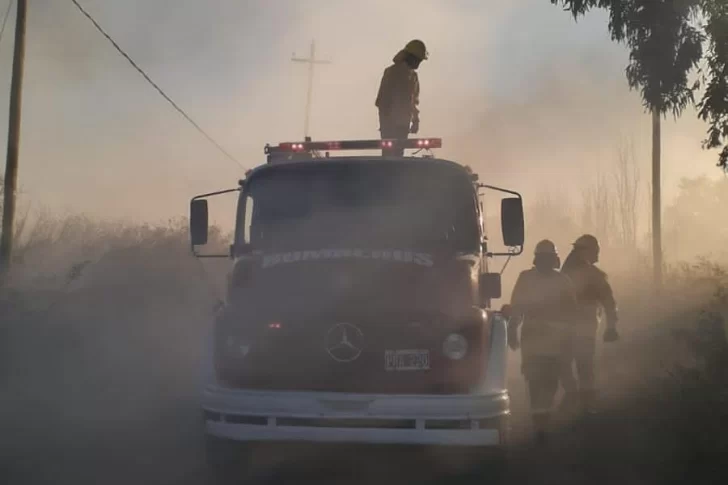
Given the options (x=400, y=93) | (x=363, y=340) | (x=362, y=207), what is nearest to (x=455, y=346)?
(x=363, y=340)

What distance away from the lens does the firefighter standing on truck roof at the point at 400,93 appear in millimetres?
8852

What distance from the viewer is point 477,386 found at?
569cm

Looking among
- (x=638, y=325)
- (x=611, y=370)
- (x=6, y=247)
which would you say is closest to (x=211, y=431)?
(x=611, y=370)

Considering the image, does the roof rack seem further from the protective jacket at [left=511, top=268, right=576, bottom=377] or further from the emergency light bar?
the protective jacket at [left=511, top=268, right=576, bottom=377]

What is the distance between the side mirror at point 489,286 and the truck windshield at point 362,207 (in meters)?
0.26

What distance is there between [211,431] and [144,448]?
1.89 m

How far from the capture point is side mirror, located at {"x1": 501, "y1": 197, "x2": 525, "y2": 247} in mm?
7184

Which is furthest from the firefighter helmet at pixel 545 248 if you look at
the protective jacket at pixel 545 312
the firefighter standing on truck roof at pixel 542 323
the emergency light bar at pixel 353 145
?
the emergency light bar at pixel 353 145

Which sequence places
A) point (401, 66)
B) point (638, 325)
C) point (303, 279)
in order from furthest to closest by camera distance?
point (638, 325) → point (401, 66) → point (303, 279)

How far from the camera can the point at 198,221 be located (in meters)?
7.53

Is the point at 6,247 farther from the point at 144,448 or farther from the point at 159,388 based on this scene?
the point at 144,448

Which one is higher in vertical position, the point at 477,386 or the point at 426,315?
the point at 426,315

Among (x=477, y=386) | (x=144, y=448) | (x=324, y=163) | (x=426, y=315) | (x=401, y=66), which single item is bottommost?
(x=144, y=448)

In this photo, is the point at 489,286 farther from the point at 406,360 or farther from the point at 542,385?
the point at 542,385
